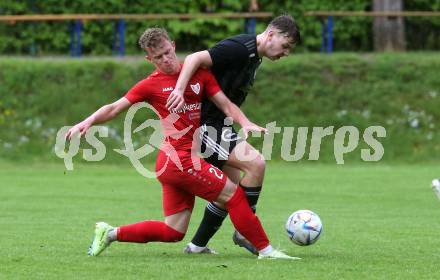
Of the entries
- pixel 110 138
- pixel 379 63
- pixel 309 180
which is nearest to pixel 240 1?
pixel 379 63

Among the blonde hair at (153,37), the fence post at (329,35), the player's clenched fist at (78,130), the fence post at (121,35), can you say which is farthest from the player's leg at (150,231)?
the fence post at (329,35)

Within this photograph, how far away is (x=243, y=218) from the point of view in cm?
812

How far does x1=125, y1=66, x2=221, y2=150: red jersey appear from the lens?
8.25 m

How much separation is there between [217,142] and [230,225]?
3.48 m

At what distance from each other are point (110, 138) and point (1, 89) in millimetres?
2908

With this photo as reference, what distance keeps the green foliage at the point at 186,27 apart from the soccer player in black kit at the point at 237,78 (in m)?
16.8

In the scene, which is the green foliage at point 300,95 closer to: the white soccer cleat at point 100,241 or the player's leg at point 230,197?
the white soccer cleat at point 100,241

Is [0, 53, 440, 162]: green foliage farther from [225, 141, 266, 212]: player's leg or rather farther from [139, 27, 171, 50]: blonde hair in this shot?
[139, 27, 171, 50]: blonde hair

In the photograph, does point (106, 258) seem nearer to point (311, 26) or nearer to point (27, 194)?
point (27, 194)

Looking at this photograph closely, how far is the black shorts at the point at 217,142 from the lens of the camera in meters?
8.45

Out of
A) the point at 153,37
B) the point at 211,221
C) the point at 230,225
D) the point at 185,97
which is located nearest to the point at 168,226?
the point at 211,221

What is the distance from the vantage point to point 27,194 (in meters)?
15.5

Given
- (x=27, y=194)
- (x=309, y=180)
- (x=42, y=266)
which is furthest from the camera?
(x=309, y=180)

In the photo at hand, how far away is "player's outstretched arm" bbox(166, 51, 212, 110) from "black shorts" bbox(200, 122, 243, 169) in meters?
0.51
